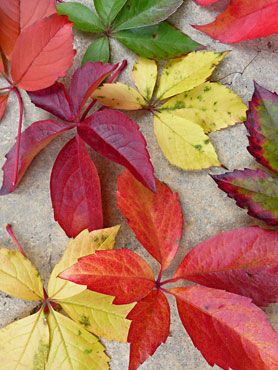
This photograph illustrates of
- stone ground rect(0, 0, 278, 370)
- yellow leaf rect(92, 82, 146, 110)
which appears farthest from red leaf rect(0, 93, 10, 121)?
yellow leaf rect(92, 82, 146, 110)

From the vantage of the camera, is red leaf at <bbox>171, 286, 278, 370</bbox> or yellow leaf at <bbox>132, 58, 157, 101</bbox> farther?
yellow leaf at <bbox>132, 58, 157, 101</bbox>

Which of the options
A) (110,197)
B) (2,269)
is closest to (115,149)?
(110,197)

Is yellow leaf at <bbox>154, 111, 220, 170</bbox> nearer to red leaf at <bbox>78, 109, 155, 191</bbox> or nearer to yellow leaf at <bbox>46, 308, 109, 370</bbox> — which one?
red leaf at <bbox>78, 109, 155, 191</bbox>

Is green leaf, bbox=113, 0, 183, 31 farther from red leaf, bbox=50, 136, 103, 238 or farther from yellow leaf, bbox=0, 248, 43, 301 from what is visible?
yellow leaf, bbox=0, 248, 43, 301

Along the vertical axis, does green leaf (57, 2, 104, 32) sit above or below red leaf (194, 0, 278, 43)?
below

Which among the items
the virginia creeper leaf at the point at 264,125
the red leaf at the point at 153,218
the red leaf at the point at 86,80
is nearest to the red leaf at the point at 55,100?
the red leaf at the point at 86,80

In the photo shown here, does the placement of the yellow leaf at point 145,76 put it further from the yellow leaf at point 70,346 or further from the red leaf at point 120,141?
the yellow leaf at point 70,346

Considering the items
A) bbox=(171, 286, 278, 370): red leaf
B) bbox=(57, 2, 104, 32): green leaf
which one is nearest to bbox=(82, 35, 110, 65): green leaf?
bbox=(57, 2, 104, 32): green leaf

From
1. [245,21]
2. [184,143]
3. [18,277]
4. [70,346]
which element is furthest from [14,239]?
[245,21]

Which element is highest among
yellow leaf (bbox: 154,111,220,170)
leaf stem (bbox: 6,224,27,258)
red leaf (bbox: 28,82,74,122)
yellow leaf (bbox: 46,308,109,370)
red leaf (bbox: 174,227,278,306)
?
red leaf (bbox: 28,82,74,122)
